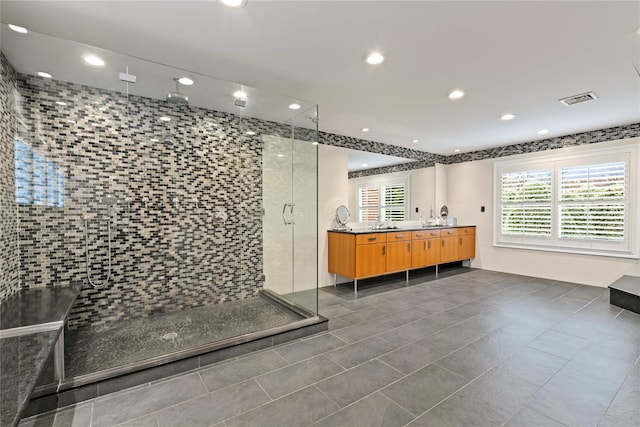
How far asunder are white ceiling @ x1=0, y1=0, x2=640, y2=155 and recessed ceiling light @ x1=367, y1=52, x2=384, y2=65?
0.18ft

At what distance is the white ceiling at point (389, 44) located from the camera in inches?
69.1

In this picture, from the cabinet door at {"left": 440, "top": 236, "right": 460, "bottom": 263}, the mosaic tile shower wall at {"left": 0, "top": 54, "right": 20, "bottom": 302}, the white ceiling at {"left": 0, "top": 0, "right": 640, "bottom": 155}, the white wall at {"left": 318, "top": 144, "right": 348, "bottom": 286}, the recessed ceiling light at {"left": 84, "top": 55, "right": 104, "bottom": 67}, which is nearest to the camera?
the white ceiling at {"left": 0, "top": 0, "right": 640, "bottom": 155}

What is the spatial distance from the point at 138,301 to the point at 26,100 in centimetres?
192

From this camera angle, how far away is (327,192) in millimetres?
4586

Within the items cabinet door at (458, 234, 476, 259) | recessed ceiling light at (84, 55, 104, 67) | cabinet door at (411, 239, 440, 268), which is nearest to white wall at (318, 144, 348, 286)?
cabinet door at (411, 239, 440, 268)

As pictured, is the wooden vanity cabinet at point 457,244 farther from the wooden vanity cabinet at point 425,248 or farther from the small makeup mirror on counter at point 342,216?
the small makeup mirror on counter at point 342,216

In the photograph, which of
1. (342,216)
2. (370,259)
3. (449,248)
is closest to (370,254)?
(370,259)

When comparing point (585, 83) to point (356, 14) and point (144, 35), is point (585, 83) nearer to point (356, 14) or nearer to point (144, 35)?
point (356, 14)

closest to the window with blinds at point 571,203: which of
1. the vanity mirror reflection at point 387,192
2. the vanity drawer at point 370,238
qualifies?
the vanity mirror reflection at point 387,192

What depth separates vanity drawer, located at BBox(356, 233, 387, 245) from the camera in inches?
163

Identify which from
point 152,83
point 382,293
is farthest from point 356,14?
point 382,293

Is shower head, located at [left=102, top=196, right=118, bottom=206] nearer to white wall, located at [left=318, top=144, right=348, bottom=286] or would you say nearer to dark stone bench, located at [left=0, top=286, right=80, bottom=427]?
dark stone bench, located at [left=0, top=286, right=80, bottom=427]

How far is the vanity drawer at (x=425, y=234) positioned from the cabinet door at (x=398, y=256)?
0.19m

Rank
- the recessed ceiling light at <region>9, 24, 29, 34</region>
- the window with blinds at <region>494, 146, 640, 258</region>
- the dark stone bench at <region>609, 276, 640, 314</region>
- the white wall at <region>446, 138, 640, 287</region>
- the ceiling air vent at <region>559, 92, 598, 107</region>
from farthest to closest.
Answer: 1. the white wall at <region>446, 138, 640, 287</region>
2. the window with blinds at <region>494, 146, 640, 258</region>
3. the dark stone bench at <region>609, 276, 640, 314</region>
4. the ceiling air vent at <region>559, 92, 598, 107</region>
5. the recessed ceiling light at <region>9, 24, 29, 34</region>
